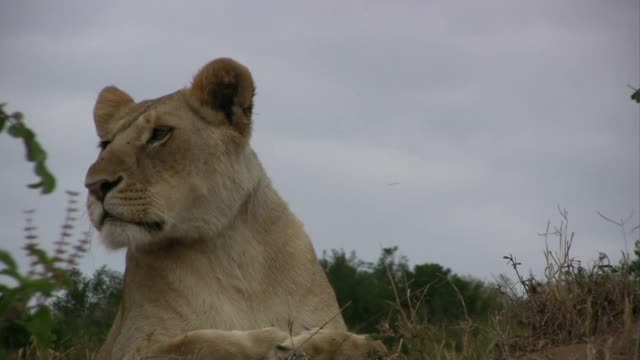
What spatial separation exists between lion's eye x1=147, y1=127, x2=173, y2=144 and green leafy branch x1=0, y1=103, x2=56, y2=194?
299cm

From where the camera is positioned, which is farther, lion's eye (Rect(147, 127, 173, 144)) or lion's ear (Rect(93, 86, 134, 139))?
lion's ear (Rect(93, 86, 134, 139))

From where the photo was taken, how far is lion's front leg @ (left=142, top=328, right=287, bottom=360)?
15.4 ft

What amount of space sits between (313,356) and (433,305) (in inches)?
253

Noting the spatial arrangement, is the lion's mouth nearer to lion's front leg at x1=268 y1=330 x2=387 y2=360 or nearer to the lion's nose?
the lion's nose

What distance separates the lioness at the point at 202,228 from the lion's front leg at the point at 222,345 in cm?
4

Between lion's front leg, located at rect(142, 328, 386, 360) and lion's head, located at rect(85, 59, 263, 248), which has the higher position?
lion's head, located at rect(85, 59, 263, 248)

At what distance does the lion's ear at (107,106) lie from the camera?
19.7 feet

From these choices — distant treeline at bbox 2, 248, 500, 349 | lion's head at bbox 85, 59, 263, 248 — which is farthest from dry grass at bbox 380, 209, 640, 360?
distant treeline at bbox 2, 248, 500, 349

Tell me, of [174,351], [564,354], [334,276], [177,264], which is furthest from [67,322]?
[334,276]

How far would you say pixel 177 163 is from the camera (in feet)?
17.9

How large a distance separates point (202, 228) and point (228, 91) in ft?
2.66

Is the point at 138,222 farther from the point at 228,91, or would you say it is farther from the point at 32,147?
the point at 32,147

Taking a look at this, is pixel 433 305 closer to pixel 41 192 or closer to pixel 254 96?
pixel 254 96

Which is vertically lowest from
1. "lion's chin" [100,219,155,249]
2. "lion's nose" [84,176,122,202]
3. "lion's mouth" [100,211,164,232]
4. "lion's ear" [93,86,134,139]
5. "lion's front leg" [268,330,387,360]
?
"lion's front leg" [268,330,387,360]
